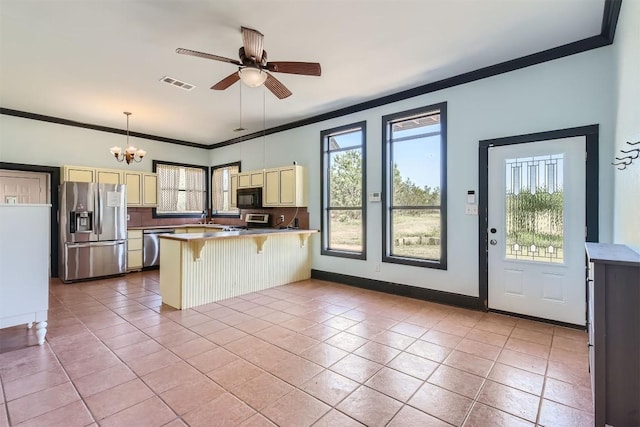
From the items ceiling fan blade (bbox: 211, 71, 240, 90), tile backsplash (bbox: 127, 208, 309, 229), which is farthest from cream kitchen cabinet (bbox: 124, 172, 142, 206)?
ceiling fan blade (bbox: 211, 71, 240, 90)

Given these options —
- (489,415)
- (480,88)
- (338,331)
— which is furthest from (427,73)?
(489,415)

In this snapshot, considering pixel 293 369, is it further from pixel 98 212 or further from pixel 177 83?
pixel 98 212

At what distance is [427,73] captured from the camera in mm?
3781

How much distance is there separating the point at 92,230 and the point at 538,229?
6.61 metres

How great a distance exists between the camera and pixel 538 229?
3.38 meters

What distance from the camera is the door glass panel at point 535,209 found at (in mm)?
3266

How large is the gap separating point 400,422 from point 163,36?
3682 mm

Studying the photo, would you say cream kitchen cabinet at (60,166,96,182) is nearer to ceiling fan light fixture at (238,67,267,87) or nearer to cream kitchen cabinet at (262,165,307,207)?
cream kitchen cabinet at (262,165,307,207)

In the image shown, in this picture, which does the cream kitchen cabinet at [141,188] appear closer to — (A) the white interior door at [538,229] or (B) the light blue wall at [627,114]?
(A) the white interior door at [538,229]

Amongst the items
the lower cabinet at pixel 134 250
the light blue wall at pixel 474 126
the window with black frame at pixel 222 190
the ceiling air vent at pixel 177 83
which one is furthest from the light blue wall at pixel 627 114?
the lower cabinet at pixel 134 250

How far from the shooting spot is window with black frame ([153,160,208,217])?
7.01 metres

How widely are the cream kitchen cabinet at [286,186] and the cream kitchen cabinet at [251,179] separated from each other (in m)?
0.17

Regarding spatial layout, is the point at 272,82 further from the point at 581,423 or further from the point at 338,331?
the point at 581,423

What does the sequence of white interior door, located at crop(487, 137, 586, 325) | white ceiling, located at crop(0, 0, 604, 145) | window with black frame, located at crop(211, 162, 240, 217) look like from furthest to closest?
window with black frame, located at crop(211, 162, 240, 217)
white interior door, located at crop(487, 137, 586, 325)
white ceiling, located at crop(0, 0, 604, 145)
